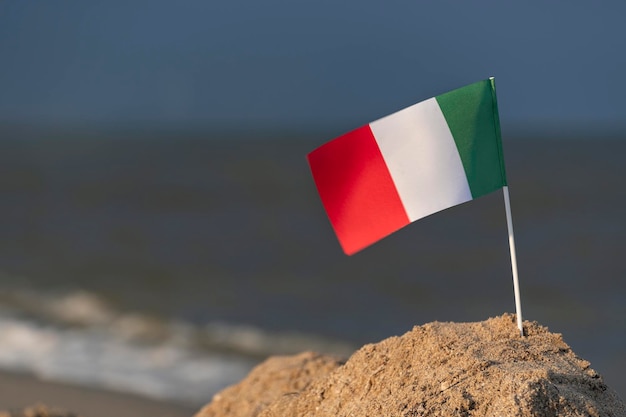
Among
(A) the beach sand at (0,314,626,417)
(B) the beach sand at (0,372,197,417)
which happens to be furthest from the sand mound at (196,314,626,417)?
(B) the beach sand at (0,372,197,417)

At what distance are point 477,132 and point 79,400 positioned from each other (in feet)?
14.7

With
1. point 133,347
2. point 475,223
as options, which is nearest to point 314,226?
point 475,223

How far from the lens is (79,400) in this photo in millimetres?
6977

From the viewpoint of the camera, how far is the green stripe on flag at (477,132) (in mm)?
3713

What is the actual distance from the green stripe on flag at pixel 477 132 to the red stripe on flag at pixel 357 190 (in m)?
0.32

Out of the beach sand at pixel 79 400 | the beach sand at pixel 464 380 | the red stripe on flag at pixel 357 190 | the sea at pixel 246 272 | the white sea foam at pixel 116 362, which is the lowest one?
the beach sand at pixel 464 380

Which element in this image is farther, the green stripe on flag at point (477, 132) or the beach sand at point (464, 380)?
the green stripe on flag at point (477, 132)

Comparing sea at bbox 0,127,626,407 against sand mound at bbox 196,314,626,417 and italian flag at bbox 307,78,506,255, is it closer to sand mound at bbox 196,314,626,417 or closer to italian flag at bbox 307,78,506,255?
sand mound at bbox 196,314,626,417

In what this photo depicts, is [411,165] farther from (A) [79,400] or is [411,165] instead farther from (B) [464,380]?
(A) [79,400]

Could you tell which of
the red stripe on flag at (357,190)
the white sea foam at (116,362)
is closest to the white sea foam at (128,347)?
the white sea foam at (116,362)

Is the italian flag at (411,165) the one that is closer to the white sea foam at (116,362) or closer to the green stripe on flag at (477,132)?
the green stripe on flag at (477,132)

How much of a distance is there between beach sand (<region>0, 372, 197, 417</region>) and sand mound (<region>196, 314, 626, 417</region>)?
296 centimetres

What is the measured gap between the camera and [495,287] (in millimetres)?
10133

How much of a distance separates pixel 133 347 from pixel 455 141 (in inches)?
212
